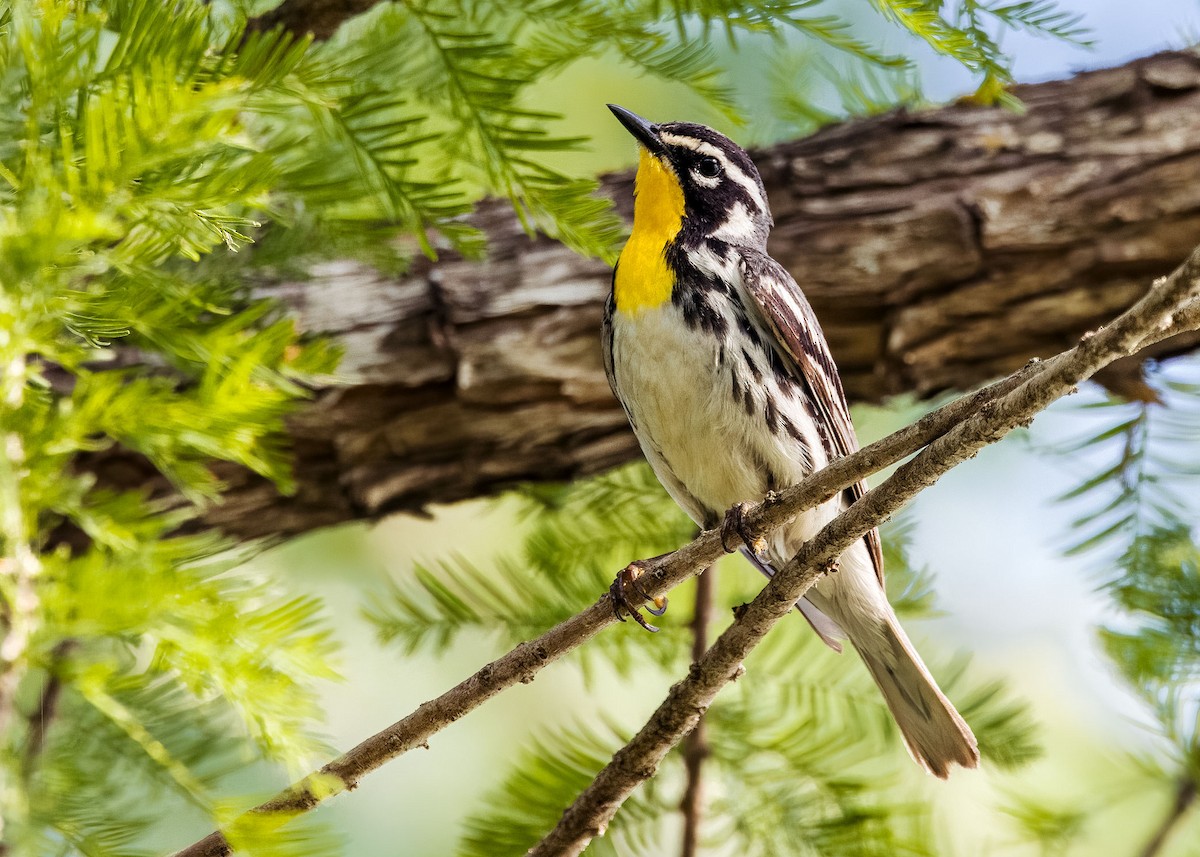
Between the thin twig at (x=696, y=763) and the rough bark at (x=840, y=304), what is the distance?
0.68 metres

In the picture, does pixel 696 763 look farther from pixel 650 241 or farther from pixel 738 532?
pixel 650 241

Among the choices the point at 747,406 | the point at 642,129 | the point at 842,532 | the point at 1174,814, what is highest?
the point at 642,129

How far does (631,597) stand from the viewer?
1749mm

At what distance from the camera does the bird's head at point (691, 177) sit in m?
2.42

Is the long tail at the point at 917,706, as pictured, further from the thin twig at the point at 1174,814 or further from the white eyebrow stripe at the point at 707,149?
the white eyebrow stripe at the point at 707,149

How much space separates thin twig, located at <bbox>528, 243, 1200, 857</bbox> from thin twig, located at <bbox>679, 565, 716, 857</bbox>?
13.4 inches

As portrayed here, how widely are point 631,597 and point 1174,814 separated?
1.01 metres

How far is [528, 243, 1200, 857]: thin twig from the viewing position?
39.4 inches

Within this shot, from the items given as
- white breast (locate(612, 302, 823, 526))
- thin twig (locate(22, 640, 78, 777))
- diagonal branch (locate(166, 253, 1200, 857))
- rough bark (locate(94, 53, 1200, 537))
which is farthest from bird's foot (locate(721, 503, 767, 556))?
rough bark (locate(94, 53, 1200, 537))

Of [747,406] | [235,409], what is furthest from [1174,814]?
[235,409]

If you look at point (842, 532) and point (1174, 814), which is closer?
point (842, 532)

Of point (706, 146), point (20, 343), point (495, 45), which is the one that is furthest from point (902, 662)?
point (20, 343)

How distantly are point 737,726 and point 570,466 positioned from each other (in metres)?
0.86

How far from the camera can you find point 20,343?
811 millimetres
